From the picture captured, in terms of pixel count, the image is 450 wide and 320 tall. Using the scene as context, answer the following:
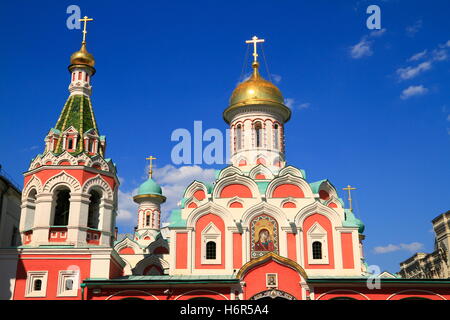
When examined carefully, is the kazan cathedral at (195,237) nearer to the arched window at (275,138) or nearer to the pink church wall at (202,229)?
the pink church wall at (202,229)

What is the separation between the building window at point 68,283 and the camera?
648 inches

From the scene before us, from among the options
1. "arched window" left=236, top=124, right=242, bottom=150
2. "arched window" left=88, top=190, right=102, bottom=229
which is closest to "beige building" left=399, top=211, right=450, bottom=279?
"arched window" left=236, top=124, right=242, bottom=150

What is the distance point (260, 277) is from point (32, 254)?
7354 millimetres

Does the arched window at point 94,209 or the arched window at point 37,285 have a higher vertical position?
the arched window at point 94,209

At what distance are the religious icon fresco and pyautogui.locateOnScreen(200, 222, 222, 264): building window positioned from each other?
3.86ft

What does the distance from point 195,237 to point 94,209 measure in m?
3.67

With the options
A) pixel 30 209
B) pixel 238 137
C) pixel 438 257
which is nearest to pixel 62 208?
pixel 30 209

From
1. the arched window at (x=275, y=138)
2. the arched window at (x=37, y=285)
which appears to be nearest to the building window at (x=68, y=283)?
the arched window at (x=37, y=285)

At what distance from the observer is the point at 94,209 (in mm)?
18172

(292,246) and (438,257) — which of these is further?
(438,257)

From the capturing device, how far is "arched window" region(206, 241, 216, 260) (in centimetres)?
1825

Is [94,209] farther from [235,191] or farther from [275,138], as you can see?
[275,138]
